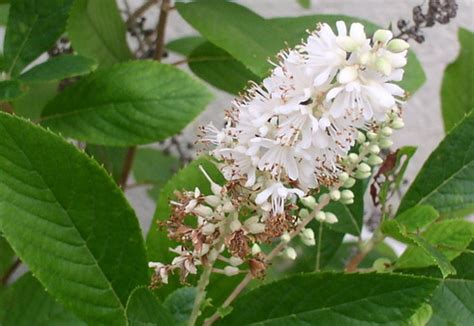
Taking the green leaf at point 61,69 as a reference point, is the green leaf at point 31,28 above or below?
above

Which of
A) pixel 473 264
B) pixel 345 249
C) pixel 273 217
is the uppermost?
pixel 273 217

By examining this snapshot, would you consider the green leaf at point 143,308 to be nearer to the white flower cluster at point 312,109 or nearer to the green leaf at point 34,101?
the white flower cluster at point 312,109

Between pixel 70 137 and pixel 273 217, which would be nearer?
pixel 273 217

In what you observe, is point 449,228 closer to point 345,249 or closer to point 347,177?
point 347,177

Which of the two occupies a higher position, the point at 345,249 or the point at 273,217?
the point at 273,217

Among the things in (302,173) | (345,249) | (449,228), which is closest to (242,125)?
(302,173)

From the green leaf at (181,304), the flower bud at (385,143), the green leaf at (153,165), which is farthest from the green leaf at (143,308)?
the green leaf at (153,165)

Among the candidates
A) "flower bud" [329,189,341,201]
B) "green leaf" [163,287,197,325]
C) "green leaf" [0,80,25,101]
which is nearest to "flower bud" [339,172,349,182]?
"flower bud" [329,189,341,201]
